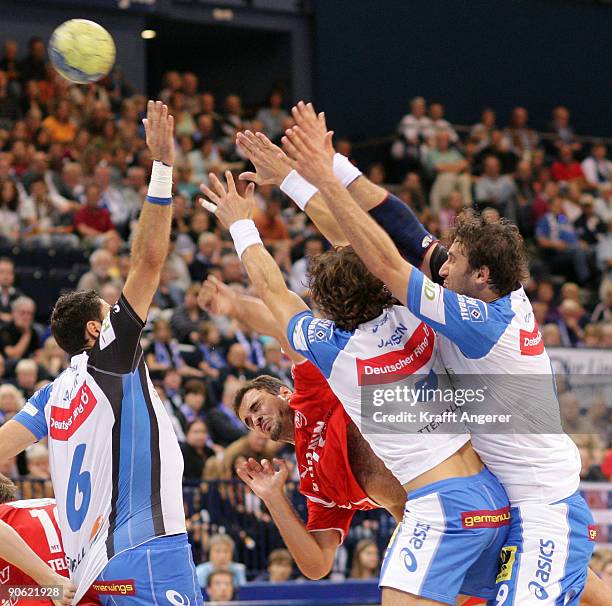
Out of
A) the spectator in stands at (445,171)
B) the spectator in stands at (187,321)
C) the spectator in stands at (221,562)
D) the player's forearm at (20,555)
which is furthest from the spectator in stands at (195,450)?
the spectator in stands at (445,171)

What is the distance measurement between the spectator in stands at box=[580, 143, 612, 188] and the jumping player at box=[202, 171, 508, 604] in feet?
56.0

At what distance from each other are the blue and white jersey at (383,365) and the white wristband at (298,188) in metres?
0.80

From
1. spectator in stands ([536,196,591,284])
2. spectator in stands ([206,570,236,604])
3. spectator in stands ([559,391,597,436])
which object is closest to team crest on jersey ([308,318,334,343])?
spectator in stands ([206,570,236,604])

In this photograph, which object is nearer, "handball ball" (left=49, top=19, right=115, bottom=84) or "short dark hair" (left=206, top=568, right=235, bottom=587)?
"handball ball" (left=49, top=19, right=115, bottom=84)

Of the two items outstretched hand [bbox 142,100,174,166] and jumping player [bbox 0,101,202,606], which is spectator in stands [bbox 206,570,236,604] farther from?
outstretched hand [bbox 142,100,174,166]

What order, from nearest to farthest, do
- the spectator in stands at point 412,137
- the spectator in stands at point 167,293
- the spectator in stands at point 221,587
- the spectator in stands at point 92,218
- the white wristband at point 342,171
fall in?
the white wristband at point 342,171 < the spectator in stands at point 221,587 < the spectator in stands at point 167,293 < the spectator in stands at point 92,218 < the spectator in stands at point 412,137

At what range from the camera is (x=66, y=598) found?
5219mm

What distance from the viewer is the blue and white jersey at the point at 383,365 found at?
4.90 m

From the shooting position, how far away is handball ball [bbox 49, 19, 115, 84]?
6.86m

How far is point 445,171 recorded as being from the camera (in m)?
19.8

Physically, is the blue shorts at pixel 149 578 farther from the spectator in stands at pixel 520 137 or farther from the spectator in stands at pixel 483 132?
the spectator in stands at pixel 520 137

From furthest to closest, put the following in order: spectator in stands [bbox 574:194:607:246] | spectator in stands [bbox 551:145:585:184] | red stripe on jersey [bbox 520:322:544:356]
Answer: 1. spectator in stands [bbox 551:145:585:184]
2. spectator in stands [bbox 574:194:607:246]
3. red stripe on jersey [bbox 520:322:544:356]

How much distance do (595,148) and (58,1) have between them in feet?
34.0

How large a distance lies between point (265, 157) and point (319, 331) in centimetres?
117
